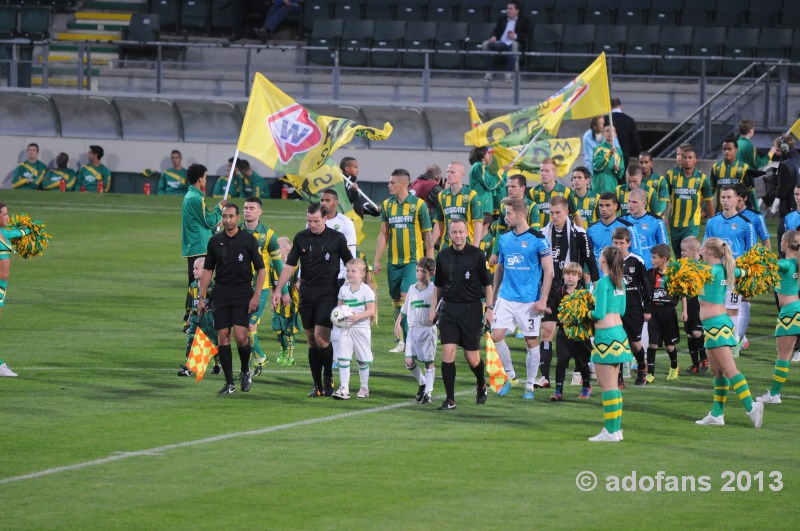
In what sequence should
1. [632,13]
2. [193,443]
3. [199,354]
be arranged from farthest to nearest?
[632,13] → [199,354] → [193,443]

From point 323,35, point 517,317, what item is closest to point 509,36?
point 323,35

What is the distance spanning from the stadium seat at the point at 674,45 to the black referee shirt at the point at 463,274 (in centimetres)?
2193

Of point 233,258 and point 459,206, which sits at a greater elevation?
point 459,206

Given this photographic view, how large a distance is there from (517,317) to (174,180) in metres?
22.3

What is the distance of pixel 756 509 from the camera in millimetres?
9898

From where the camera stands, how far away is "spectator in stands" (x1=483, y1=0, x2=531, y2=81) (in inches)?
1352

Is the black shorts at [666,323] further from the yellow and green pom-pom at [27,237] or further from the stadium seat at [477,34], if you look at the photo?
the stadium seat at [477,34]

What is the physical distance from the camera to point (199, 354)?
14602 millimetres

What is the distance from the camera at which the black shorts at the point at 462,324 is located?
531 inches

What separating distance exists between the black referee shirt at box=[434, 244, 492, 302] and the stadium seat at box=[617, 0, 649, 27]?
2507 centimetres

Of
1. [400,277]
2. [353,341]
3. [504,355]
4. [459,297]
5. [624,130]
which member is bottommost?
[504,355]

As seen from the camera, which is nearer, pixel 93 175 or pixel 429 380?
pixel 429 380

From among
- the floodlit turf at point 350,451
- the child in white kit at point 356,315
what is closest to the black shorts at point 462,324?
the floodlit turf at point 350,451

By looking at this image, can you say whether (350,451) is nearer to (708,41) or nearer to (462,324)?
(462,324)
